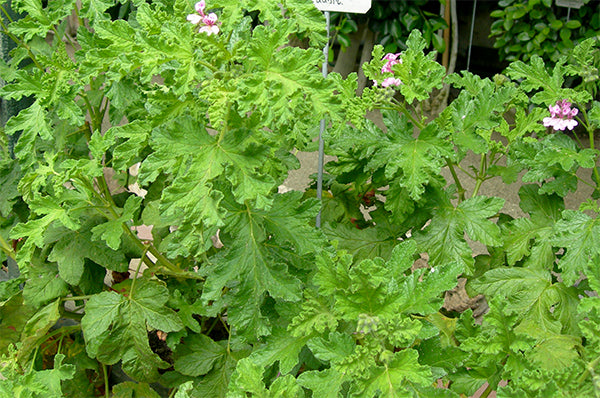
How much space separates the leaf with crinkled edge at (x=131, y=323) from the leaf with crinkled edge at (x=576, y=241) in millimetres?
843

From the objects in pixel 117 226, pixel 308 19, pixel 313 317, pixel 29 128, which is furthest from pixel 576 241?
pixel 29 128

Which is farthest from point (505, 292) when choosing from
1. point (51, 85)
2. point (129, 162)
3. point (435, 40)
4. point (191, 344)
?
point (435, 40)

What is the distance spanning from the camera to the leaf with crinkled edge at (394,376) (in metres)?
0.97

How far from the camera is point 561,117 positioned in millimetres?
1697

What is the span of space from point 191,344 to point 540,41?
148 inches

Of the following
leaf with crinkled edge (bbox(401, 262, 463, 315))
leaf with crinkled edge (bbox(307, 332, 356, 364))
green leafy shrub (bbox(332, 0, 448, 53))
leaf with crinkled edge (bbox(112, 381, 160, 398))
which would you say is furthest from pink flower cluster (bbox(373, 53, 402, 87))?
green leafy shrub (bbox(332, 0, 448, 53))

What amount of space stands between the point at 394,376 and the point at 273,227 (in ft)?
1.28

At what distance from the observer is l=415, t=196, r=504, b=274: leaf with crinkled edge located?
1376 millimetres

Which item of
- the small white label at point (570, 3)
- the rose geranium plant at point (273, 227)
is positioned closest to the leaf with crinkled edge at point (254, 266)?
the rose geranium plant at point (273, 227)

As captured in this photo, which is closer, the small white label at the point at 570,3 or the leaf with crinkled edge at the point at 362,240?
the leaf with crinkled edge at the point at 362,240

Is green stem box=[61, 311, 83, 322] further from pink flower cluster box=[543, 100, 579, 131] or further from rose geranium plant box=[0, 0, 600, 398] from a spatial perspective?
pink flower cluster box=[543, 100, 579, 131]

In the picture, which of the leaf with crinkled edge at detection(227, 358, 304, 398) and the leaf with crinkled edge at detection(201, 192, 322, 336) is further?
the leaf with crinkled edge at detection(201, 192, 322, 336)

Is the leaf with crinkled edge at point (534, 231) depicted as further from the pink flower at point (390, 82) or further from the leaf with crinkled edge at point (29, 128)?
the leaf with crinkled edge at point (29, 128)

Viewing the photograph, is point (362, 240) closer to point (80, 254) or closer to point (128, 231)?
point (128, 231)
